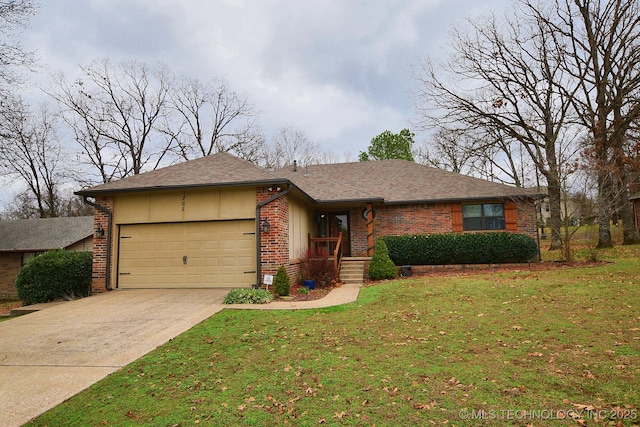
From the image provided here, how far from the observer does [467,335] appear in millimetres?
4953

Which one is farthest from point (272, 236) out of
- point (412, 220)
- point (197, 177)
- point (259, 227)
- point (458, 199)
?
point (458, 199)

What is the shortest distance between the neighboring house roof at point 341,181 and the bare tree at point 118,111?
46.0ft

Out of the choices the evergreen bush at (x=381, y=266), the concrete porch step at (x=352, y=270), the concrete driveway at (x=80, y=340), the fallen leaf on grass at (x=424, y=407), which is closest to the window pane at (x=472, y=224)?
the evergreen bush at (x=381, y=266)

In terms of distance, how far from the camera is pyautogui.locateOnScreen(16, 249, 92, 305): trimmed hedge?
944 cm

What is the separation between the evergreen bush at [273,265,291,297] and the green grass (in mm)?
2144

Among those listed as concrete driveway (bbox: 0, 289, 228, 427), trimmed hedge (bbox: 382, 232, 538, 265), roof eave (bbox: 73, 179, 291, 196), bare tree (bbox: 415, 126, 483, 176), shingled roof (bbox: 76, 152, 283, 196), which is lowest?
concrete driveway (bbox: 0, 289, 228, 427)

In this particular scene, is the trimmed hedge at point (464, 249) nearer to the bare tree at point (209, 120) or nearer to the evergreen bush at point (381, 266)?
the evergreen bush at point (381, 266)

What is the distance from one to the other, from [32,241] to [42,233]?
0.79 meters

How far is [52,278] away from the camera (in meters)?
9.55

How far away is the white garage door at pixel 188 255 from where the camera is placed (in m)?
9.62

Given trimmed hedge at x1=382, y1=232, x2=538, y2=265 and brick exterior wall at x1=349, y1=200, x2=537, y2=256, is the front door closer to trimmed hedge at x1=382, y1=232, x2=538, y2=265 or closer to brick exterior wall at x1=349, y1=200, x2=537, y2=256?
brick exterior wall at x1=349, y1=200, x2=537, y2=256

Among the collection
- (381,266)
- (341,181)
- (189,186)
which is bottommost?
(381,266)

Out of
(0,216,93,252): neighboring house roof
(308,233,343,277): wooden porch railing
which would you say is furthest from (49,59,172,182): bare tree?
(308,233,343,277): wooden porch railing

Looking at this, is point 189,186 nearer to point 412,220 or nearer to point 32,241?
point 412,220
